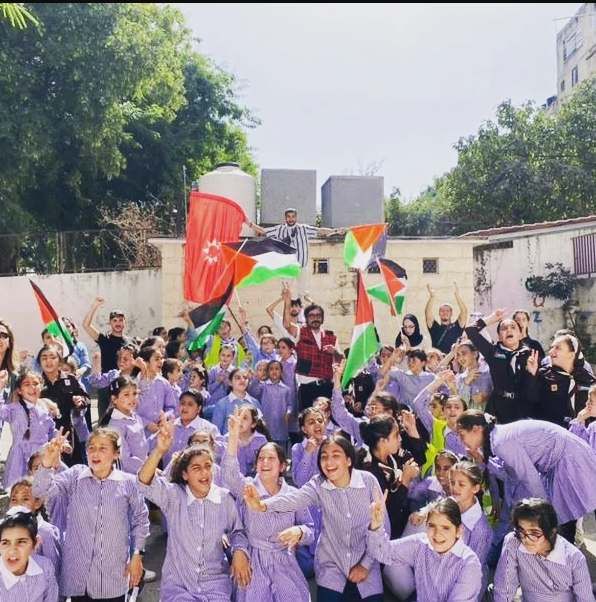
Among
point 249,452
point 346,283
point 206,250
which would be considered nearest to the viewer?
point 249,452

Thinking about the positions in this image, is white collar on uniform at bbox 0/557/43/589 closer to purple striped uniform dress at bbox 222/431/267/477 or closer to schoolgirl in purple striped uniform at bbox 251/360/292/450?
purple striped uniform dress at bbox 222/431/267/477

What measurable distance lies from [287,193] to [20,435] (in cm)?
1024

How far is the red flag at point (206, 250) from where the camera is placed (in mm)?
6781

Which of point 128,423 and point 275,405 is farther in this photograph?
→ point 275,405

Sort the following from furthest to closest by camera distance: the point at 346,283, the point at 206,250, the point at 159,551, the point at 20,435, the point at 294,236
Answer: the point at 346,283, the point at 294,236, the point at 206,250, the point at 159,551, the point at 20,435

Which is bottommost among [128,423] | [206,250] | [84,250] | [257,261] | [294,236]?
[128,423]

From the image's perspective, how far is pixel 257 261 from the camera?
6977 millimetres

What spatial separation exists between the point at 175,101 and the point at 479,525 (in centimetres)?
1533

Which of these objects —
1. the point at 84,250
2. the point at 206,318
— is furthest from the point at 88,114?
the point at 206,318

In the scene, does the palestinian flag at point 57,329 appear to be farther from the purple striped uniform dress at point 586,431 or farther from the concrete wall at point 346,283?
the purple striped uniform dress at point 586,431

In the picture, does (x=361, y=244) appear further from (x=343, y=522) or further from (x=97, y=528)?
(x=97, y=528)

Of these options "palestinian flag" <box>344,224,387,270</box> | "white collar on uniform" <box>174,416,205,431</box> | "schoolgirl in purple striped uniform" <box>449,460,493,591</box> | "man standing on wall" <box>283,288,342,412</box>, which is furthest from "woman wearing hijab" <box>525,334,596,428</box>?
"palestinian flag" <box>344,224,387,270</box>

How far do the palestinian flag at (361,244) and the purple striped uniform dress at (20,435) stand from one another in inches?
153

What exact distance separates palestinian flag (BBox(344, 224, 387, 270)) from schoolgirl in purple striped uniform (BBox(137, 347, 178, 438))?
2.64 m
